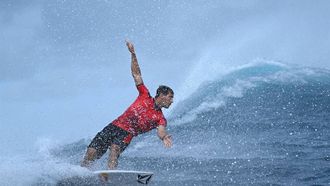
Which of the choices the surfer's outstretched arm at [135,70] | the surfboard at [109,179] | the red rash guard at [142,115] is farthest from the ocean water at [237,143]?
the surfer's outstretched arm at [135,70]

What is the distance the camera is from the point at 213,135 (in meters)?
23.0

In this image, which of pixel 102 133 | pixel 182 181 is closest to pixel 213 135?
pixel 182 181

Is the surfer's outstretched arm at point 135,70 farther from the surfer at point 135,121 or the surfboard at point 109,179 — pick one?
the surfboard at point 109,179

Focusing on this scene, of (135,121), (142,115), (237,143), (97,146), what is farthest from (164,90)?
(237,143)

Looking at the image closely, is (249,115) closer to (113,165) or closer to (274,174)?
(274,174)

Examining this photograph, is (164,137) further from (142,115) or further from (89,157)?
(89,157)

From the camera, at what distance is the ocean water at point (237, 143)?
9258 millimetres

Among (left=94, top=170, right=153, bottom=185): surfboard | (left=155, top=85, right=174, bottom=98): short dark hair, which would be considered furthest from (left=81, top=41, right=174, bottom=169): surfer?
(left=94, top=170, right=153, bottom=185): surfboard

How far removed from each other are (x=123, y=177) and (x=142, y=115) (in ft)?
3.75

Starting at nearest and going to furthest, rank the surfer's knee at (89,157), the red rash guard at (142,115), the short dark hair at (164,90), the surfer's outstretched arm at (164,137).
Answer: the surfer's outstretched arm at (164,137), the short dark hair at (164,90), the red rash guard at (142,115), the surfer's knee at (89,157)

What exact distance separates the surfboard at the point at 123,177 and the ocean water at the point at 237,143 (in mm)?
343

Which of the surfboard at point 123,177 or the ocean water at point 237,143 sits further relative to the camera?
the ocean water at point 237,143

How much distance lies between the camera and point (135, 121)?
7516mm

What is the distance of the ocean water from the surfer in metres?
0.54
